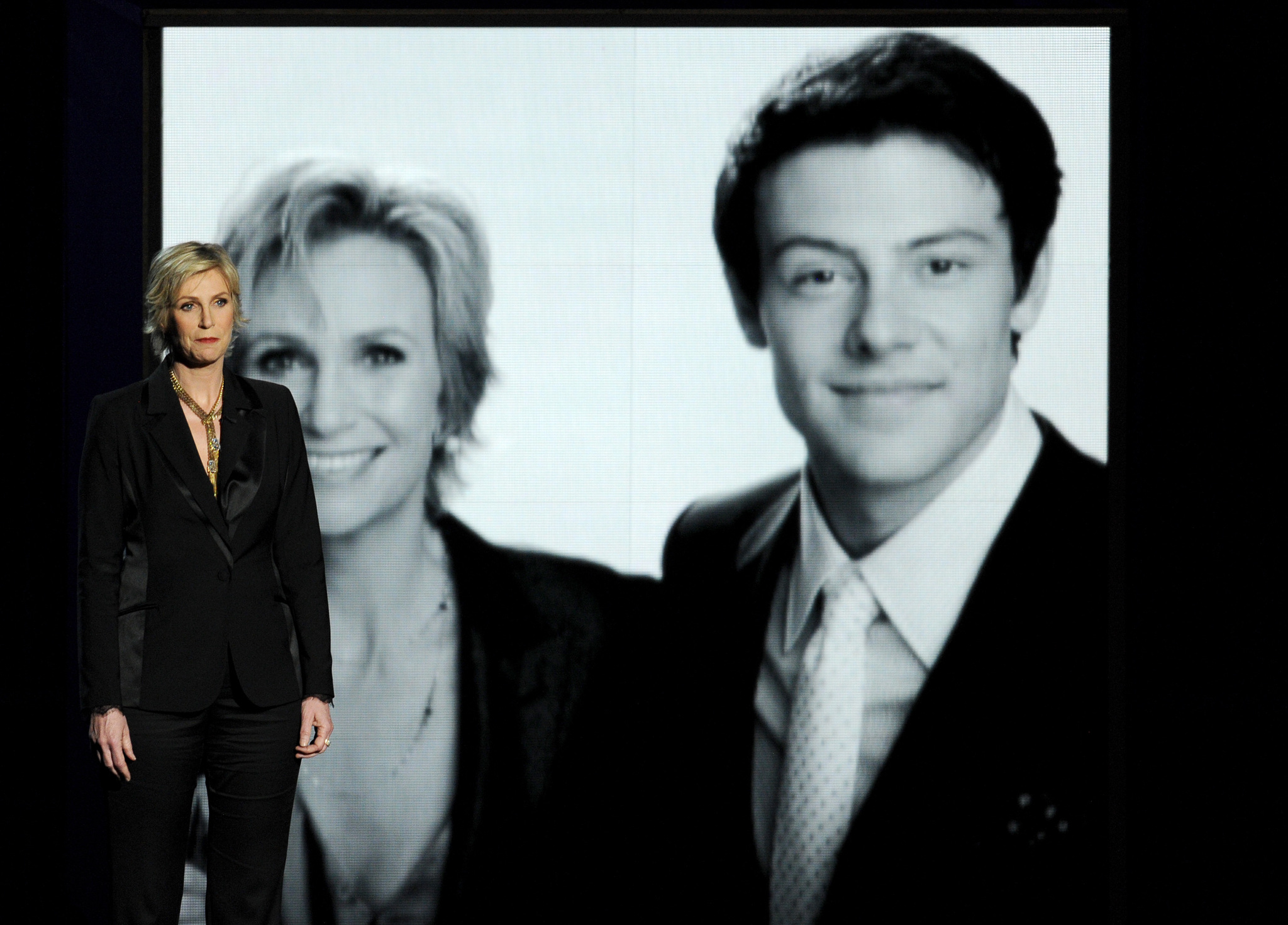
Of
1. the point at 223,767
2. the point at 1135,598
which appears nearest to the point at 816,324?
the point at 1135,598

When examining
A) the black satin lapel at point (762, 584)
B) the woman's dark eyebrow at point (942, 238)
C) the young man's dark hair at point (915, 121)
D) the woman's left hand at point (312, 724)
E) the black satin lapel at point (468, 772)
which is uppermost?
the young man's dark hair at point (915, 121)

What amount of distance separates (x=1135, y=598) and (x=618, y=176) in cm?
147

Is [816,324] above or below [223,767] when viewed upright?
above

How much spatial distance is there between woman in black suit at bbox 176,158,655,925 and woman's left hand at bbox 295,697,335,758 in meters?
0.63

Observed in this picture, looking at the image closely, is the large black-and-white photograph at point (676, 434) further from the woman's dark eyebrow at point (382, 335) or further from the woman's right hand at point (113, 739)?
the woman's right hand at point (113, 739)

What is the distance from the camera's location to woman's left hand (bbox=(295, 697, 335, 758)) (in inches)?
78.4

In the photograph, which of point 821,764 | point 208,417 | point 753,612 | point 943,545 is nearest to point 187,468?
point 208,417

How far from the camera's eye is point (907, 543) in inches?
103

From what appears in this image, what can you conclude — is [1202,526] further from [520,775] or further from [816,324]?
[520,775]

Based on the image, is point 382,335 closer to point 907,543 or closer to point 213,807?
point 213,807

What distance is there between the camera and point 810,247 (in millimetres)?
2596

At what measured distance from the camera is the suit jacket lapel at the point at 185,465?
1914 millimetres

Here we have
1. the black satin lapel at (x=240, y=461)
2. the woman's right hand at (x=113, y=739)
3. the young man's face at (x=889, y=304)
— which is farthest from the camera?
the young man's face at (x=889, y=304)

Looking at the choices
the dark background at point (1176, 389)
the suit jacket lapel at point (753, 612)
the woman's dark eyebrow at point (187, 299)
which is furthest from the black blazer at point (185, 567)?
the suit jacket lapel at point (753, 612)
